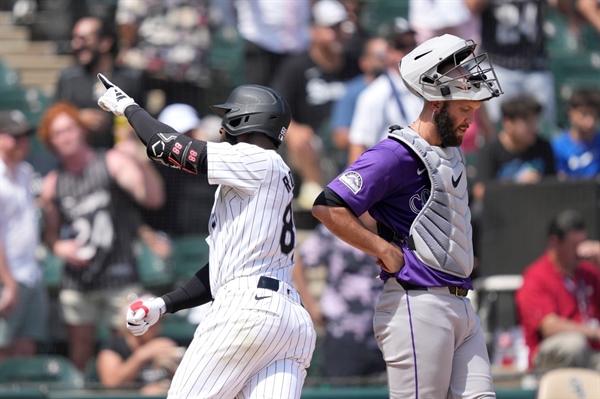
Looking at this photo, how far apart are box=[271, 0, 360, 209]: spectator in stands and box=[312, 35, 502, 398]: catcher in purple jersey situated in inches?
175

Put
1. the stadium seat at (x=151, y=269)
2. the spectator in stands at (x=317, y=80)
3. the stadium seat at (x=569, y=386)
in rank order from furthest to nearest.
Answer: the spectator in stands at (x=317, y=80) → the stadium seat at (x=151, y=269) → the stadium seat at (x=569, y=386)

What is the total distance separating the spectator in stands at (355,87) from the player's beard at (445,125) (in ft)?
14.2

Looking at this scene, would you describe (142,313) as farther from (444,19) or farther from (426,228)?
(444,19)

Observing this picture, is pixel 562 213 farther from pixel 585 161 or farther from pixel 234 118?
pixel 234 118

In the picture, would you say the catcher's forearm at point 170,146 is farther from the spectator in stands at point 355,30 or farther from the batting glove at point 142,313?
the spectator in stands at point 355,30

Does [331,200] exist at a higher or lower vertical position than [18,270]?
A: higher

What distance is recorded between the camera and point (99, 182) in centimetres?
812

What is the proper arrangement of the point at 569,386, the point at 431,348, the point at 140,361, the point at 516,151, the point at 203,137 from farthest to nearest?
the point at 516,151 < the point at 203,137 < the point at 140,361 < the point at 569,386 < the point at 431,348

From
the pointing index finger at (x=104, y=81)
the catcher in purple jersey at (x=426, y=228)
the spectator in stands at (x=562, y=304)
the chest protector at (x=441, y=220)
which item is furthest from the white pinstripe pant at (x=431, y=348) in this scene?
the spectator in stands at (x=562, y=304)

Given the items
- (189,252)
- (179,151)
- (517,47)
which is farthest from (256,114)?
(517,47)

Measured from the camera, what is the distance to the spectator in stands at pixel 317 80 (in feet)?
28.6

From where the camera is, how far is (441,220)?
4.12 meters

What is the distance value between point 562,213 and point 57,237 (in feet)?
12.3

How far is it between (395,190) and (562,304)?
147 inches
